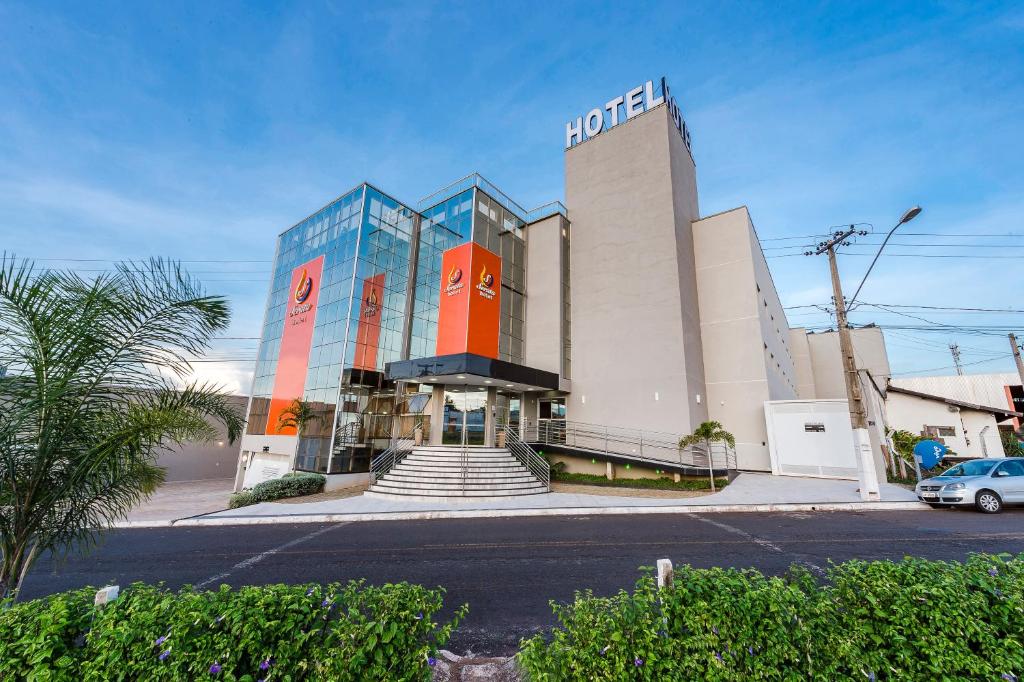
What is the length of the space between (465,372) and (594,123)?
19190 millimetres

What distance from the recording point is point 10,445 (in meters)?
3.92

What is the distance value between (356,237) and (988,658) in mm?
23395

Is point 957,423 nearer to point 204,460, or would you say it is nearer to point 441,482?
point 441,482

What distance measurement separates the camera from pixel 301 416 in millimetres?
19562

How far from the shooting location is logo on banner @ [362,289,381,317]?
815 inches

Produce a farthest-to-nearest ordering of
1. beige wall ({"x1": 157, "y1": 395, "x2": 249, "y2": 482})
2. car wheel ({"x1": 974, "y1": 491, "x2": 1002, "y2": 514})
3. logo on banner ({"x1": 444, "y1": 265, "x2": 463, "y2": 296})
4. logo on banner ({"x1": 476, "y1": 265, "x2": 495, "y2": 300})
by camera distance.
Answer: beige wall ({"x1": 157, "y1": 395, "x2": 249, "y2": 482}) → logo on banner ({"x1": 476, "y1": 265, "x2": 495, "y2": 300}) → logo on banner ({"x1": 444, "y1": 265, "x2": 463, "y2": 296}) → car wheel ({"x1": 974, "y1": 491, "x2": 1002, "y2": 514})

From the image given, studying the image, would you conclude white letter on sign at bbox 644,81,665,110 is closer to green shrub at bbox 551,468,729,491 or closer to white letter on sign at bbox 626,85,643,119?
white letter on sign at bbox 626,85,643,119

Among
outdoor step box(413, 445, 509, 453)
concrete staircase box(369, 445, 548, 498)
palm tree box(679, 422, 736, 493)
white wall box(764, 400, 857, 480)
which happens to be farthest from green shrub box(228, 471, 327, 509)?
white wall box(764, 400, 857, 480)

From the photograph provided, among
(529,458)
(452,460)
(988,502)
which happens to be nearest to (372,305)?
(452,460)

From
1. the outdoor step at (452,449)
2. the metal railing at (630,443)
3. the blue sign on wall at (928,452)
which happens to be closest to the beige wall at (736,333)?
the metal railing at (630,443)

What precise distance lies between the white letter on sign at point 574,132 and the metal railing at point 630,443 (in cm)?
1816

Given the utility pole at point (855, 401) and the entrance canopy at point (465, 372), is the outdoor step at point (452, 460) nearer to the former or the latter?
the entrance canopy at point (465, 372)

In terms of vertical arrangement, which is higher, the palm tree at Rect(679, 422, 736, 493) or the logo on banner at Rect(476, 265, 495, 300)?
the logo on banner at Rect(476, 265, 495, 300)

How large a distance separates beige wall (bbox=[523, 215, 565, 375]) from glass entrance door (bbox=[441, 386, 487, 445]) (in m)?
5.09
